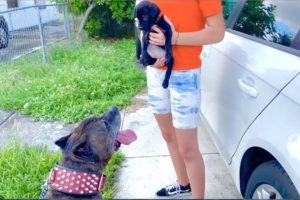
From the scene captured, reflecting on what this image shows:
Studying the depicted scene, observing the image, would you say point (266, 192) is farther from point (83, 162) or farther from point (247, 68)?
point (83, 162)

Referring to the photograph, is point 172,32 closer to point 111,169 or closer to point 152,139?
point 111,169

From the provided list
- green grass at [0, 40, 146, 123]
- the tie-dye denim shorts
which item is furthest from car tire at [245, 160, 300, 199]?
green grass at [0, 40, 146, 123]

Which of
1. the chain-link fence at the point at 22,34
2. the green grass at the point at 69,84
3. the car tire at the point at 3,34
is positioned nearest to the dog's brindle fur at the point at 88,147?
the green grass at the point at 69,84

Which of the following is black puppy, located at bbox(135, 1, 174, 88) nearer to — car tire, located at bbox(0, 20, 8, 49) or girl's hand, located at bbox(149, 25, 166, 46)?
girl's hand, located at bbox(149, 25, 166, 46)

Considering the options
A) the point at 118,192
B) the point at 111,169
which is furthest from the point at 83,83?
the point at 118,192

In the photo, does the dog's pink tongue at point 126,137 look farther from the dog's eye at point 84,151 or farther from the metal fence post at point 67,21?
the metal fence post at point 67,21

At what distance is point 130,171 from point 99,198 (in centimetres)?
135

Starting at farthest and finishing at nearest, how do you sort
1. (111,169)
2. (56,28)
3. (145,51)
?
(56,28) < (111,169) < (145,51)

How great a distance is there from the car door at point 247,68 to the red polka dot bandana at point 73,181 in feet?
3.16

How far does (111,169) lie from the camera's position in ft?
11.0

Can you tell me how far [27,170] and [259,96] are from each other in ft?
7.46

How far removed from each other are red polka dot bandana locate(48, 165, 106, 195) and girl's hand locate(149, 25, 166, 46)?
841 millimetres

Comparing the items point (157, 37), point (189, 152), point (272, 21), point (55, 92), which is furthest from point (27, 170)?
point (272, 21)

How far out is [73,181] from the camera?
1918mm
